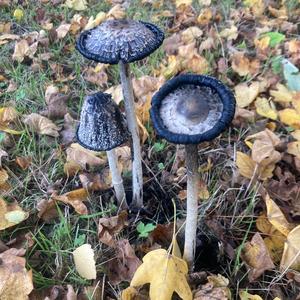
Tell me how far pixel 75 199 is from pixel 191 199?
22.4 inches

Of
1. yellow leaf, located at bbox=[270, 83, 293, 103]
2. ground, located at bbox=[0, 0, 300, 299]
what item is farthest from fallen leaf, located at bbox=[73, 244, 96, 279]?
yellow leaf, located at bbox=[270, 83, 293, 103]

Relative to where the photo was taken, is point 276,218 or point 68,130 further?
point 68,130

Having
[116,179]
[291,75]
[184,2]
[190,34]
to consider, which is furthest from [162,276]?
[184,2]

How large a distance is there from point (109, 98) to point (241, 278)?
0.73m

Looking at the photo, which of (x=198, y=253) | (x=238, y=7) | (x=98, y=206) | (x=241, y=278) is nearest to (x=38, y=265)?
(x=98, y=206)

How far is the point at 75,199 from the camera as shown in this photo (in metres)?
1.65

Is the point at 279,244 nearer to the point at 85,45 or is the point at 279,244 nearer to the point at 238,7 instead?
the point at 85,45

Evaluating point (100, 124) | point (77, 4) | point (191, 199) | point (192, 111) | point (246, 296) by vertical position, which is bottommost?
point (246, 296)

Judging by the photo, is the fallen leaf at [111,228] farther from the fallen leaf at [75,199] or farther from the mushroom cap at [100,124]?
the mushroom cap at [100,124]

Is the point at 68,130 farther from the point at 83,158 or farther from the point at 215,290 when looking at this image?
the point at 215,290

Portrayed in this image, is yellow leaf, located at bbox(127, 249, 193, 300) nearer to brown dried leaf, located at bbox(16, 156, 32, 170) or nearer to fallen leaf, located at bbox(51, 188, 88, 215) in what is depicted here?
fallen leaf, located at bbox(51, 188, 88, 215)

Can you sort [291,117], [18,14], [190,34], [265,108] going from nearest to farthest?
1. [291,117]
2. [265,108]
3. [190,34]
4. [18,14]

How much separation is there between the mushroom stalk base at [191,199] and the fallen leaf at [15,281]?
1.66ft

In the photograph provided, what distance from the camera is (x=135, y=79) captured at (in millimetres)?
2254
